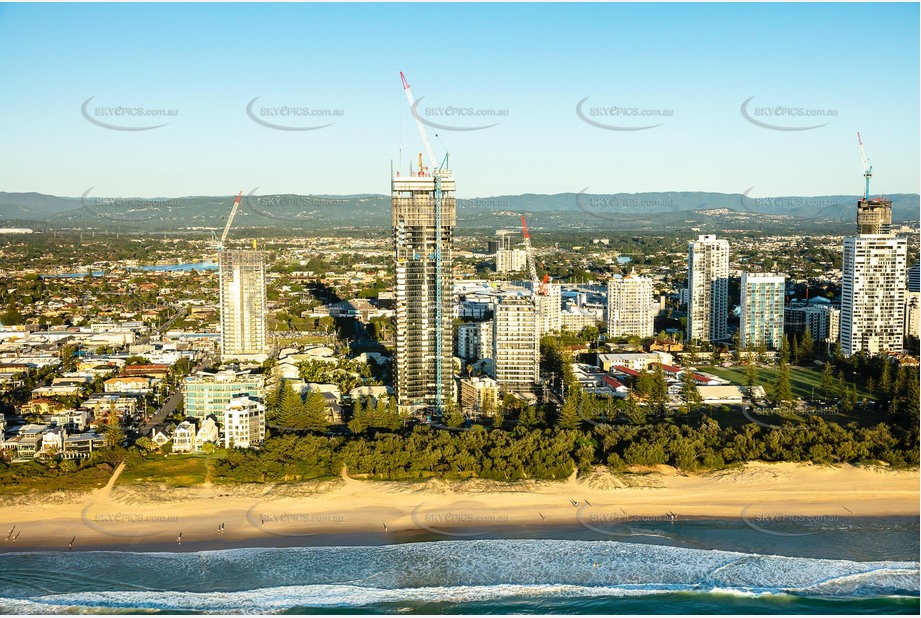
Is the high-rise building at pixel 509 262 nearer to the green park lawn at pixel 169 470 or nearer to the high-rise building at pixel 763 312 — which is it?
the high-rise building at pixel 763 312

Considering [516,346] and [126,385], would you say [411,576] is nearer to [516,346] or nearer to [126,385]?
[516,346]

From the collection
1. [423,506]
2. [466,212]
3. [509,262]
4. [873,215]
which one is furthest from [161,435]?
[466,212]

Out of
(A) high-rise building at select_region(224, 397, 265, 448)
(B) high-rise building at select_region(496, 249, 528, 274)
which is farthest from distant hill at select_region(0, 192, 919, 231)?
(A) high-rise building at select_region(224, 397, 265, 448)

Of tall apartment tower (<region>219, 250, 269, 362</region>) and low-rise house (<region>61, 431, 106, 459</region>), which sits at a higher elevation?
tall apartment tower (<region>219, 250, 269, 362</region>)

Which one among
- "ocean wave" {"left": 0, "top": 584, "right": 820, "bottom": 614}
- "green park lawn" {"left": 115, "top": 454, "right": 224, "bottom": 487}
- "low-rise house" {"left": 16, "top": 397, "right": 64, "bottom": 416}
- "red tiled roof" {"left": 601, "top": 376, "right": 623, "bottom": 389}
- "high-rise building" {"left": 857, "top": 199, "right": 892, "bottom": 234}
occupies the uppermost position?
"high-rise building" {"left": 857, "top": 199, "right": 892, "bottom": 234}

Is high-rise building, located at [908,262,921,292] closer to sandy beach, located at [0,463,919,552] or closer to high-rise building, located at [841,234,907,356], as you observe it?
high-rise building, located at [841,234,907,356]

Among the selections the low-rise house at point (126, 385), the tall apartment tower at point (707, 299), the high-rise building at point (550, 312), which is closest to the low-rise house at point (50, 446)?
the low-rise house at point (126, 385)

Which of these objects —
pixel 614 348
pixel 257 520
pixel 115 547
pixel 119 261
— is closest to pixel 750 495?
pixel 257 520
